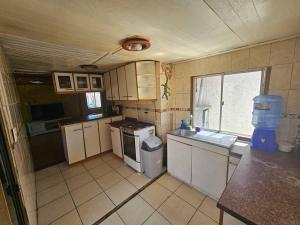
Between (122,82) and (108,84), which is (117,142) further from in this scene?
(108,84)

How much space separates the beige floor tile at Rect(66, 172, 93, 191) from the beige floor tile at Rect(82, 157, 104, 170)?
0.25m

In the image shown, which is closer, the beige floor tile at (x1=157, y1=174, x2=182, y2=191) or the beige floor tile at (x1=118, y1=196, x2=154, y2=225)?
the beige floor tile at (x1=118, y1=196, x2=154, y2=225)

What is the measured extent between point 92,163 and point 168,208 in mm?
1875

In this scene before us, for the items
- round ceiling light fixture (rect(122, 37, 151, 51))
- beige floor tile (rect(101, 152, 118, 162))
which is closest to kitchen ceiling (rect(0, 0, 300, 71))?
round ceiling light fixture (rect(122, 37, 151, 51))

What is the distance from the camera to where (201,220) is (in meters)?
1.49

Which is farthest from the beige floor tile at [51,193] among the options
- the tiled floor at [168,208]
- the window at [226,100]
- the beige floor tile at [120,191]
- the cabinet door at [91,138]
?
the window at [226,100]

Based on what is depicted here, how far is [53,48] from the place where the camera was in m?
1.47

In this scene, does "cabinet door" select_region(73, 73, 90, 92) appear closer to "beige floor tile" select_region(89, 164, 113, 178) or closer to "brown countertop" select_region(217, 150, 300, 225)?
"beige floor tile" select_region(89, 164, 113, 178)

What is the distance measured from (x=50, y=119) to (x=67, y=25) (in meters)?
2.43

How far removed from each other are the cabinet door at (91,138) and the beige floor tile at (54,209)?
1.08m

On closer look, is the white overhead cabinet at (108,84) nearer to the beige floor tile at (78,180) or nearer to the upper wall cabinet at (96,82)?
the upper wall cabinet at (96,82)

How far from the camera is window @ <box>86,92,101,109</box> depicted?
3.44 metres

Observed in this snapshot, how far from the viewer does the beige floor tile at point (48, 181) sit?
2135mm

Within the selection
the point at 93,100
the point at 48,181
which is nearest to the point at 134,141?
the point at 48,181
